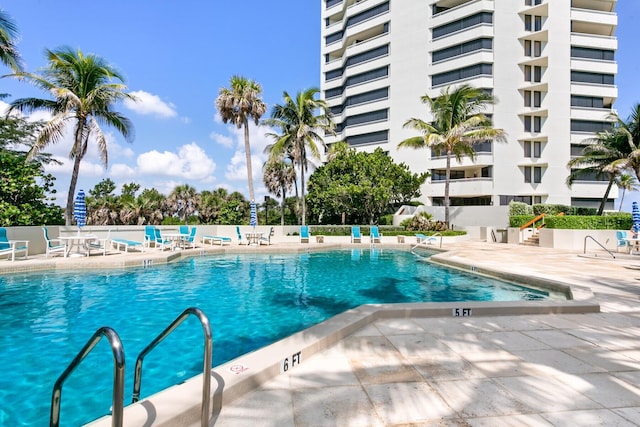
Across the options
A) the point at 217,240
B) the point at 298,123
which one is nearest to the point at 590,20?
the point at 298,123

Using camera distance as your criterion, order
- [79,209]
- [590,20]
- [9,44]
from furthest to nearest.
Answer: [590,20] < [9,44] < [79,209]

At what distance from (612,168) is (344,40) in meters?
32.4

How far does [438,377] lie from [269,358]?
1713 millimetres

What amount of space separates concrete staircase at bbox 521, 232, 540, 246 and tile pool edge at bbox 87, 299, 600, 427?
17053mm

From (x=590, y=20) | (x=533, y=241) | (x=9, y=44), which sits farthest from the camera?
(x=590, y=20)

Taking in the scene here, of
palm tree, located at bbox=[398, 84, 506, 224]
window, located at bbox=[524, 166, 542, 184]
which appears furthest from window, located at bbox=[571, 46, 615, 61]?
palm tree, located at bbox=[398, 84, 506, 224]

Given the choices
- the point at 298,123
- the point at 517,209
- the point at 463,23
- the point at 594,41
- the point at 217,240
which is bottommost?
the point at 217,240

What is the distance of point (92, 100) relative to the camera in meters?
16.3

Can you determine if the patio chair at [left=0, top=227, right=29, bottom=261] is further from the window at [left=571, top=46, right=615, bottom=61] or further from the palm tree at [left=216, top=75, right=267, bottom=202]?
the window at [left=571, top=46, right=615, bottom=61]

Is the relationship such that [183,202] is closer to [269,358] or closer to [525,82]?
[269,358]

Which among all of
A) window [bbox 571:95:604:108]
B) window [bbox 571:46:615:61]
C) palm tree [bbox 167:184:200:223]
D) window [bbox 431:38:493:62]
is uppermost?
window [bbox 431:38:493:62]

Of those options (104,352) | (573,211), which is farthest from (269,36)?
(573,211)

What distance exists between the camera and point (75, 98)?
15.5 meters

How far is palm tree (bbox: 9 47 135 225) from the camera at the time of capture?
Result: 15.8m
